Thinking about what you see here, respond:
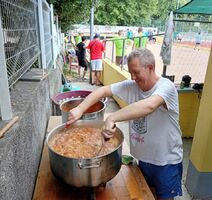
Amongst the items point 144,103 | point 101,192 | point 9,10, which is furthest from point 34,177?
point 9,10

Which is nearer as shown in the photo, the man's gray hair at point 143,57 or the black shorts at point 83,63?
the man's gray hair at point 143,57

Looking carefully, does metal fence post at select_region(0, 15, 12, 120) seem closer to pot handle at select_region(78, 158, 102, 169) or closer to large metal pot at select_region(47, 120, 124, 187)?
large metal pot at select_region(47, 120, 124, 187)

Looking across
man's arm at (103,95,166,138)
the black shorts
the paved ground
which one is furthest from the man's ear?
the black shorts

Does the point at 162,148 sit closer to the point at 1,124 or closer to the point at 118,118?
the point at 118,118

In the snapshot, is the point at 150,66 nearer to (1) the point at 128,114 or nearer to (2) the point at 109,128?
(1) the point at 128,114

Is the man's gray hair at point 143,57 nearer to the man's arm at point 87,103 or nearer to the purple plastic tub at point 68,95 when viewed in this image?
the man's arm at point 87,103

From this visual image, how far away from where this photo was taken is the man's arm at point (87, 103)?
73.2 inches

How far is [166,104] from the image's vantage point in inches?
69.4

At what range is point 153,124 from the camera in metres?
1.95

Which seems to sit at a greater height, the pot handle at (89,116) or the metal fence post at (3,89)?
the metal fence post at (3,89)

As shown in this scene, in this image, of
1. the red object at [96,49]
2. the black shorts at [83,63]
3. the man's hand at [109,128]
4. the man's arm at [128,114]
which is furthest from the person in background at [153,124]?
the black shorts at [83,63]

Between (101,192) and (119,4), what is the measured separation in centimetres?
4209

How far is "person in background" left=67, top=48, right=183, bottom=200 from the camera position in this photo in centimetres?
177

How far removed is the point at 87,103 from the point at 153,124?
1.83ft
